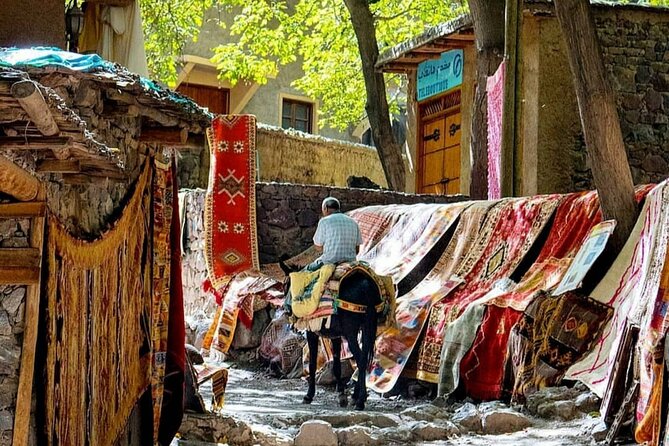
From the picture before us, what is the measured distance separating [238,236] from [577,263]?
265 inches

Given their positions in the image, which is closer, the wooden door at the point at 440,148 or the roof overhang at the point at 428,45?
the roof overhang at the point at 428,45

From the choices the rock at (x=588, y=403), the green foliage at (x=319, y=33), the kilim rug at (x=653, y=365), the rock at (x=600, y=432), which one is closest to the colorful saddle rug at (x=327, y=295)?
the rock at (x=588, y=403)

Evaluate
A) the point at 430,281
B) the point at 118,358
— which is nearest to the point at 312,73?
the point at 430,281

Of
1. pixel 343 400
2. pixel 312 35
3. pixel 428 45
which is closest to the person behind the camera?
pixel 343 400

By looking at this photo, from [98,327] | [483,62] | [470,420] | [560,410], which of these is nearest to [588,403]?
[560,410]

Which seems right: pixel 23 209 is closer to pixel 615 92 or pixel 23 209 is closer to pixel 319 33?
pixel 615 92

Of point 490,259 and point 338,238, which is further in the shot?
point 490,259

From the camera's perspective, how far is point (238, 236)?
1598 centimetres

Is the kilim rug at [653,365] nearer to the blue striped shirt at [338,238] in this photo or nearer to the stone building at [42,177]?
the stone building at [42,177]

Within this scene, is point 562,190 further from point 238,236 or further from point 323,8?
point 323,8

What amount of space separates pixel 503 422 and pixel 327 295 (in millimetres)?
2212

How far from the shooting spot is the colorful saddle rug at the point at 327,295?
421 inches

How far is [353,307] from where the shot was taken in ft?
35.2

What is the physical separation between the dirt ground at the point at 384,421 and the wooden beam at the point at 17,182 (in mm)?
3526
